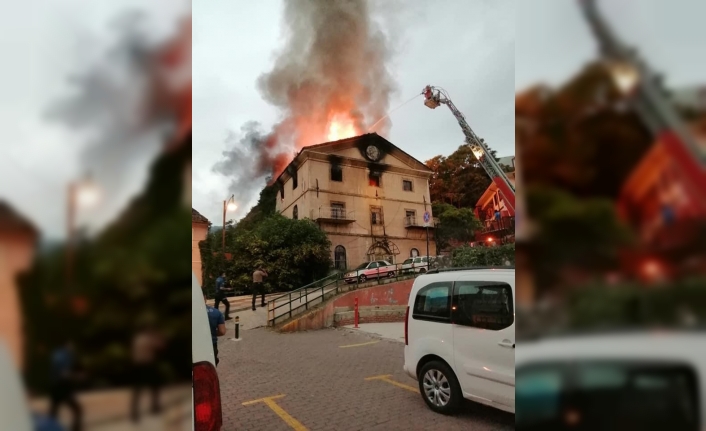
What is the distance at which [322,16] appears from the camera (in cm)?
117

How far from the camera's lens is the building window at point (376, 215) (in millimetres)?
1242

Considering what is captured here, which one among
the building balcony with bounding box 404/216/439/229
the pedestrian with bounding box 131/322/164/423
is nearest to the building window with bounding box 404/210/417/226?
the building balcony with bounding box 404/216/439/229

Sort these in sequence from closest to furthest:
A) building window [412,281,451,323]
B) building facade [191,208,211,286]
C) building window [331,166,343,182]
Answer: building facade [191,208,211,286] < building window [331,166,343,182] < building window [412,281,451,323]

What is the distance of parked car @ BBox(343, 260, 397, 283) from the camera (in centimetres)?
123

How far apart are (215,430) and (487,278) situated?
1.00 metres

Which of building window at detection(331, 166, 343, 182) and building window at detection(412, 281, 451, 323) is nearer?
building window at detection(331, 166, 343, 182)

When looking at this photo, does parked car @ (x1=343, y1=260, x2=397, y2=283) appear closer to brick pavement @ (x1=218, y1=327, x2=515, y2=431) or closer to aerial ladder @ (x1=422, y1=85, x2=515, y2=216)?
brick pavement @ (x1=218, y1=327, x2=515, y2=431)

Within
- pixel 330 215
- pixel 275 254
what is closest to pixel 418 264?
pixel 330 215

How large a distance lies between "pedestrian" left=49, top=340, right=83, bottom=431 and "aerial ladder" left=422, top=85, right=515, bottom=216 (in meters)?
1.16

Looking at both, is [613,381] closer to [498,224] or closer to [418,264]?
[498,224]

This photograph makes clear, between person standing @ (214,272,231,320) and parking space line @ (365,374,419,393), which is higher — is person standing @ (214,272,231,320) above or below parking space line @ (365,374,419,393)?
above

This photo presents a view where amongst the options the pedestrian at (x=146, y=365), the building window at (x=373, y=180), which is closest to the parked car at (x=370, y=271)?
the building window at (x=373, y=180)

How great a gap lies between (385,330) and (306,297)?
484mm

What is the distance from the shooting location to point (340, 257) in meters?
1.20
